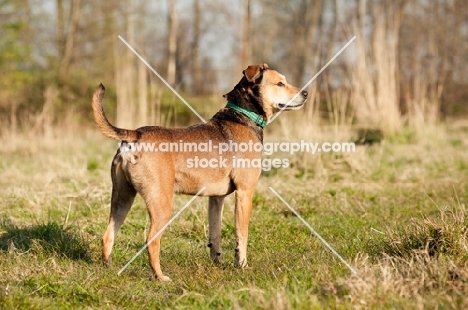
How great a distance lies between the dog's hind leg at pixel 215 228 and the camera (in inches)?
218

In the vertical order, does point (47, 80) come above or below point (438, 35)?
below

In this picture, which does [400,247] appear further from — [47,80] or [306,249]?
[47,80]

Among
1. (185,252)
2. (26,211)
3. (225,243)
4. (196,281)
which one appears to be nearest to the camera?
(196,281)

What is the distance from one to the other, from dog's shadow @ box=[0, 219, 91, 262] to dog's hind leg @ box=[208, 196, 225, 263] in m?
1.14

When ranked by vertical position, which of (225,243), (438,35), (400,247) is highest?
(438,35)

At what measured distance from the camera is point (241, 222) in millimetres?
5395

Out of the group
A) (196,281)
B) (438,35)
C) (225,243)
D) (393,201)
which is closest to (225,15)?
(438,35)

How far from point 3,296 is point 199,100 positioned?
17.6 metres

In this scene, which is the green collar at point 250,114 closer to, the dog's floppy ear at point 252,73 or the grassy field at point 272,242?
the dog's floppy ear at point 252,73

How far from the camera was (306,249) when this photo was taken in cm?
574

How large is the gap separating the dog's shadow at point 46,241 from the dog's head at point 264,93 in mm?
2064

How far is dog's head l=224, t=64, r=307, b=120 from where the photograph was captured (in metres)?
5.86

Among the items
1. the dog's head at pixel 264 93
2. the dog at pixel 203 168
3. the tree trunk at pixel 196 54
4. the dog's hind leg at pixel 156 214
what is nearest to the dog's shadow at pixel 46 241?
the dog at pixel 203 168

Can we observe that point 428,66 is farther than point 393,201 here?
Yes
